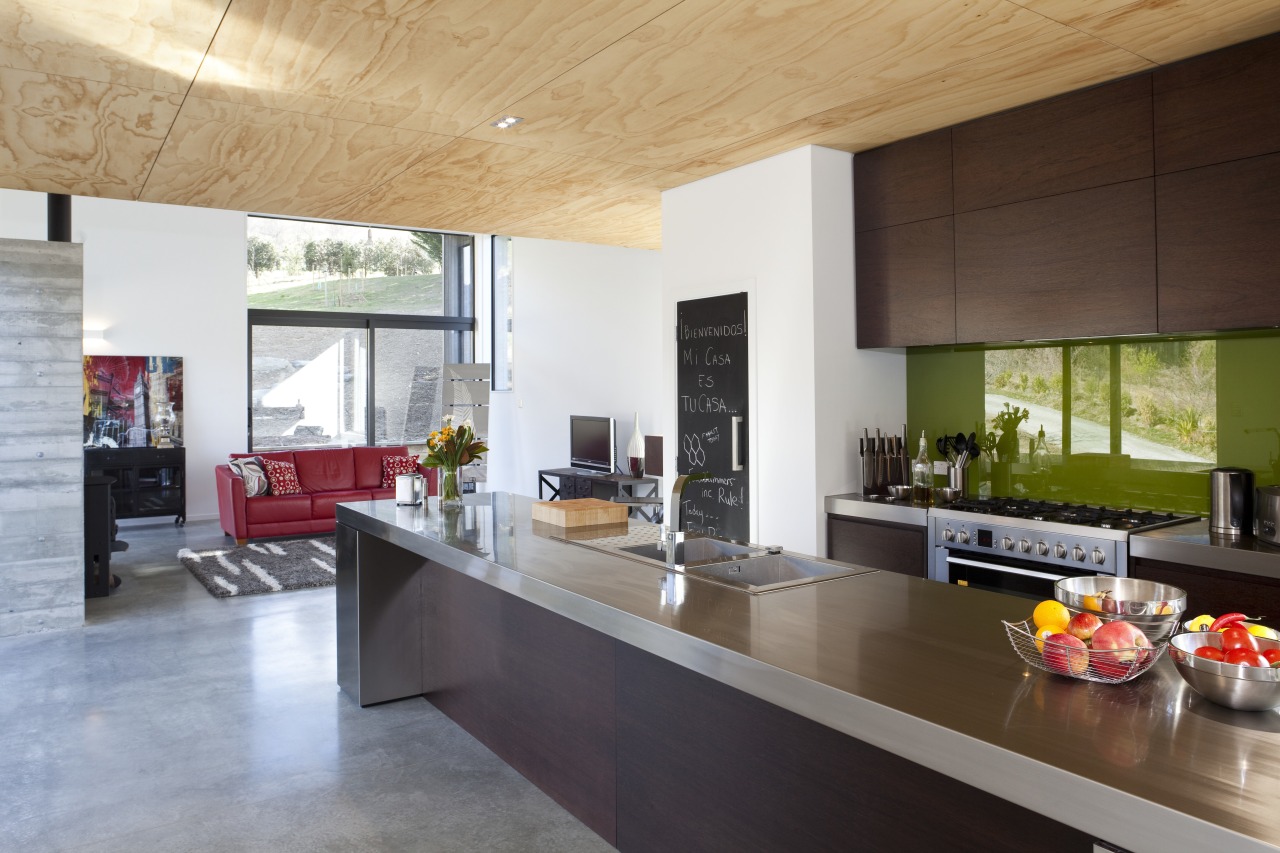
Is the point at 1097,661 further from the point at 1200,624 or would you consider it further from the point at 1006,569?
the point at 1006,569

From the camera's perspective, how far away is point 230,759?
3.37 metres

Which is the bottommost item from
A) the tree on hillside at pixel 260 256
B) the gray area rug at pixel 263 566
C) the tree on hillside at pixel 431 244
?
the gray area rug at pixel 263 566

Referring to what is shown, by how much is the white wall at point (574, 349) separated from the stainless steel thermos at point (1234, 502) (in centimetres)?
736

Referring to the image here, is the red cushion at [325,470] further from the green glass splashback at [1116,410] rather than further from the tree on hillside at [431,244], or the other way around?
the green glass splashback at [1116,410]

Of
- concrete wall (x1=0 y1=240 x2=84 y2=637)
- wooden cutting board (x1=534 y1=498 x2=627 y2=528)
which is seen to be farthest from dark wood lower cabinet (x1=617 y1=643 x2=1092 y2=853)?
concrete wall (x1=0 y1=240 x2=84 y2=637)

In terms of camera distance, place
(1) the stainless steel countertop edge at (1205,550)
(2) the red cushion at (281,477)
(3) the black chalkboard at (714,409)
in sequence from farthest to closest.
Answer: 1. (2) the red cushion at (281,477)
2. (3) the black chalkboard at (714,409)
3. (1) the stainless steel countertop edge at (1205,550)

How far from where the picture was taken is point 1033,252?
11.5 feet

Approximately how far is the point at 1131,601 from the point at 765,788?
2.76 ft

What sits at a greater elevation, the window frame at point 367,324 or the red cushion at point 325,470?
the window frame at point 367,324

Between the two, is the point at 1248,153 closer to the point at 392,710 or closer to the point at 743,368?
the point at 743,368

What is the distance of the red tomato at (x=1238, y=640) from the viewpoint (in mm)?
1398

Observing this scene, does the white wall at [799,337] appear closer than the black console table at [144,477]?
Yes

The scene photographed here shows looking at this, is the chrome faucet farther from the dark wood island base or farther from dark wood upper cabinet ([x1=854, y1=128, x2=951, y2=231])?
dark wood upper cabinet ([x1=854, y1=128, x2=951, y2=231])

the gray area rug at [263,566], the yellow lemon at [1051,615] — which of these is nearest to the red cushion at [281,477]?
the gray area rug at [263,566]
